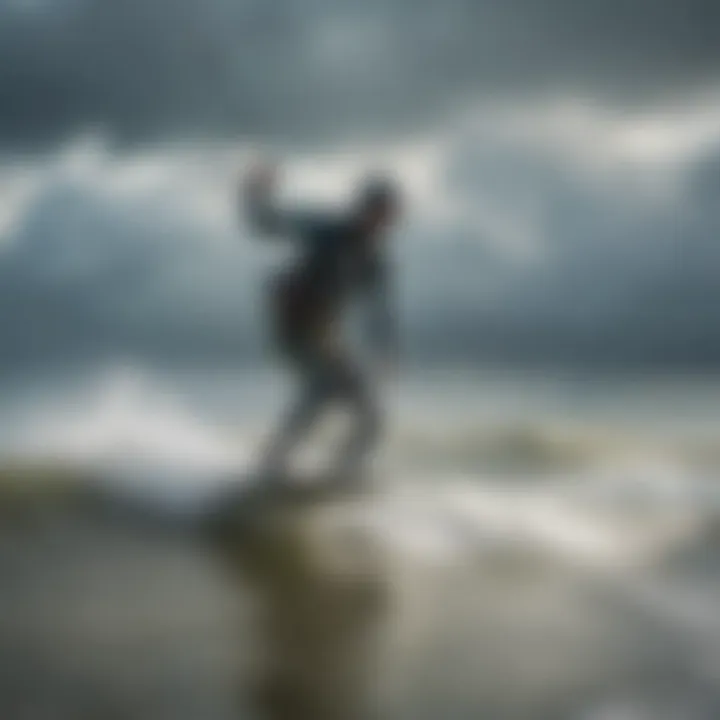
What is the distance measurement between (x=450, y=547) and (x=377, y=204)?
1.86ft

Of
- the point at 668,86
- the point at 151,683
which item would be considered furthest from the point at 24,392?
the point at 668,86

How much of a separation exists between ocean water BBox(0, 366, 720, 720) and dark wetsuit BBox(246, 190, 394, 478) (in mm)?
42

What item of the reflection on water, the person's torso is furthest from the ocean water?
the person's torso

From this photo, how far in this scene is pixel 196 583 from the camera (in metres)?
1.53

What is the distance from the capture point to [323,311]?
1.69m

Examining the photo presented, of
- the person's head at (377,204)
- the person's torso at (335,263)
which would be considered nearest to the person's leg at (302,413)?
the person's torso at (335,263)

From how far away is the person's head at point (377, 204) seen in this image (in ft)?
5.56

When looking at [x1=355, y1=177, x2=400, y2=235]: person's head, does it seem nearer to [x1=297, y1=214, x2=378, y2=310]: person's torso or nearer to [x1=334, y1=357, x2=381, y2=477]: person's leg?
[x1=297, y1=214, x2=378, y2=310]: person's torso

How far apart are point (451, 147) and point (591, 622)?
2.70 ft

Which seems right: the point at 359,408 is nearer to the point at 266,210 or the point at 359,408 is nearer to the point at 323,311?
the point at 323,311

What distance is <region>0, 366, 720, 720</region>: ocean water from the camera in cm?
135

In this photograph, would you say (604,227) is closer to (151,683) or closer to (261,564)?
(261,564)

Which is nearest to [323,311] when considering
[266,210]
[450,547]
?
[266,210]

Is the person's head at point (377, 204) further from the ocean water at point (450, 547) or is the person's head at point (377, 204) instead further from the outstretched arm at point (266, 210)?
the ocean water at point (450, 547)
